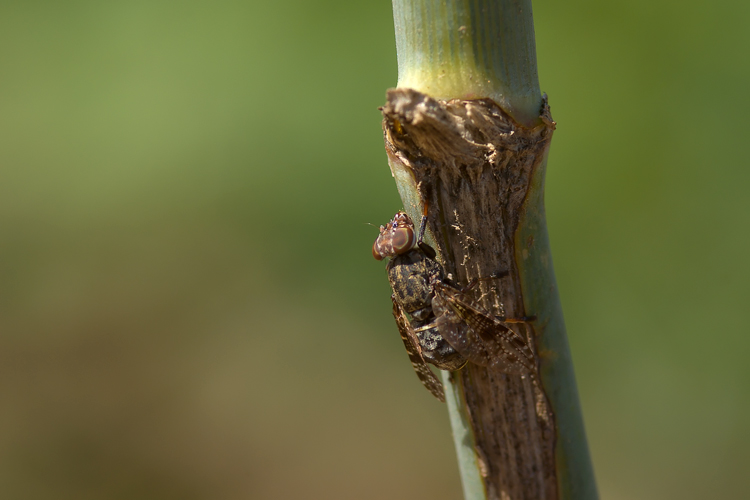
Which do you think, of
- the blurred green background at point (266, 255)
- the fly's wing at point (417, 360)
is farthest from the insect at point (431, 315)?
the blurred green background at point (266, 255)

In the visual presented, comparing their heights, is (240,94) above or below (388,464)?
above

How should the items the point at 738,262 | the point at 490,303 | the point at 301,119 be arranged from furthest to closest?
the point at 301,119 < the point at 738,262 < the point at 490,303

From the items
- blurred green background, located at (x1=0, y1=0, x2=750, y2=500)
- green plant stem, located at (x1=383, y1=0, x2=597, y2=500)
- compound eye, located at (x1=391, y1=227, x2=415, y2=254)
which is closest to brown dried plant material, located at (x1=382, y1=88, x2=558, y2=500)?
green plant stem, located at (x1=383, y1=0, x2=597, y2=500)

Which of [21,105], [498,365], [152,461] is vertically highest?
[21,105]

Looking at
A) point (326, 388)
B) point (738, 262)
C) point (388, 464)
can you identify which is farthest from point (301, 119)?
point (738, 262)

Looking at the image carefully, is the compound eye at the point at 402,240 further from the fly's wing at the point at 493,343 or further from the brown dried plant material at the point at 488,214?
the brown dried plant material at the point at 488,214

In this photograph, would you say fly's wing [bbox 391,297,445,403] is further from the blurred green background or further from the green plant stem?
the blurred green background

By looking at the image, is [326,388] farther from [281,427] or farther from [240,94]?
[240,94]
